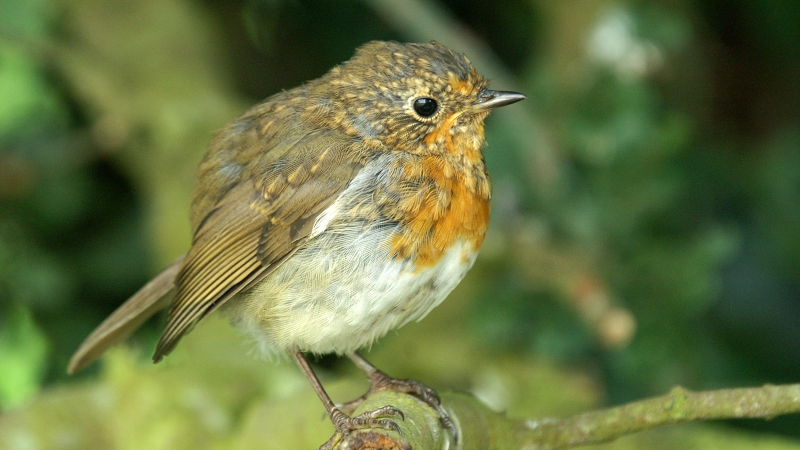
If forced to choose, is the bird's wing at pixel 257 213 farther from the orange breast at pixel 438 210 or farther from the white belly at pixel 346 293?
the orange breast at pixel 438 210

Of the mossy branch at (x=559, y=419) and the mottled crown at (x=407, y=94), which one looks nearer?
the mossy branch at (x=559, y=419)

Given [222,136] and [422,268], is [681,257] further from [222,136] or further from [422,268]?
[222,136]

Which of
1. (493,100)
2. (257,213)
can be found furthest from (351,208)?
(493,100)

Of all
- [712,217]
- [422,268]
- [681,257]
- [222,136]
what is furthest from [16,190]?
[712,217]

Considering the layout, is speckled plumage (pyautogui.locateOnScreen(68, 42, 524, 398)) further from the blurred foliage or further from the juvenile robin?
the blurred foliage

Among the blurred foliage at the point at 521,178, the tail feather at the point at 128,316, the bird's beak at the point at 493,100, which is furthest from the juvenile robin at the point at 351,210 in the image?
the blurred foliage at the point at 521,178

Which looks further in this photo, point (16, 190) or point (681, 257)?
point (16, 190)
